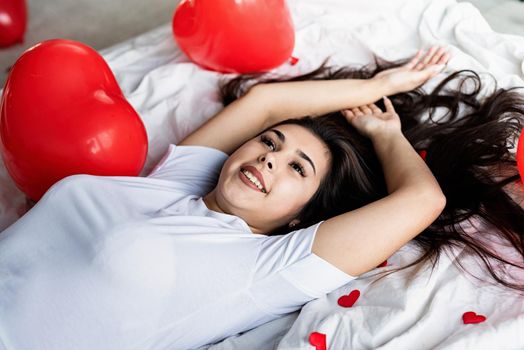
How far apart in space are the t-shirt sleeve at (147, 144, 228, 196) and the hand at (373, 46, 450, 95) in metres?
0.54

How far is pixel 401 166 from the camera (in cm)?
140

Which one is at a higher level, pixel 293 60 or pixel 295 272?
pixel 293 60

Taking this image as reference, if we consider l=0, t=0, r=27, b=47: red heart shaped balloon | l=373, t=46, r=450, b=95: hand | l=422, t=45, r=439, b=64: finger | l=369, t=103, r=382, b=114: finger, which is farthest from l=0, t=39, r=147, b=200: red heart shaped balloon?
l=0, t=0, r=27, b=47: red heart shaped balloon

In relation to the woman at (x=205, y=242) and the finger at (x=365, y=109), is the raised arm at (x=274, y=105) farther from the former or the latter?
the woman at (x=205, y=242)

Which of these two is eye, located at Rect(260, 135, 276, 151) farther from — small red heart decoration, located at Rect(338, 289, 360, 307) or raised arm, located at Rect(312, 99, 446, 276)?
small red heart decoration, located at Rect(338, 289, 360, 307)

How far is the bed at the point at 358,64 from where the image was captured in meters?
1.15

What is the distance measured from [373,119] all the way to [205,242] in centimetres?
61

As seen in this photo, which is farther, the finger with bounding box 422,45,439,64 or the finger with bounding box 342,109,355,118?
the finger with bounding box 422,45,439,64

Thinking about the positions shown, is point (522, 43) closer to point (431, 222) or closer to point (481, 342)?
point (431, 222)

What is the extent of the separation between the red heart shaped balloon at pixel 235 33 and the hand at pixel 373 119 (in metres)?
0.34

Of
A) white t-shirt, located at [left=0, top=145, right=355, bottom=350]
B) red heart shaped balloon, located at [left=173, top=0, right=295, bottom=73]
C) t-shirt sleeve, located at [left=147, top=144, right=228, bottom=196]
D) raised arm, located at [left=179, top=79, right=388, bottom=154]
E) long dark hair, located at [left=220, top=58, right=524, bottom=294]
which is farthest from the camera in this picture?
red heart shaped balloon, located at [left=173, top=0, right=295, bottom=73]

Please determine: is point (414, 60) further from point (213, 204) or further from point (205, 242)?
point (205, 242)

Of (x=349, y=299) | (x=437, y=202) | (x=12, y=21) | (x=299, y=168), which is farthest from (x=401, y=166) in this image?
(x=12, y=21)

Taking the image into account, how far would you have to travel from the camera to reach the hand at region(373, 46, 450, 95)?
174 centimetres
